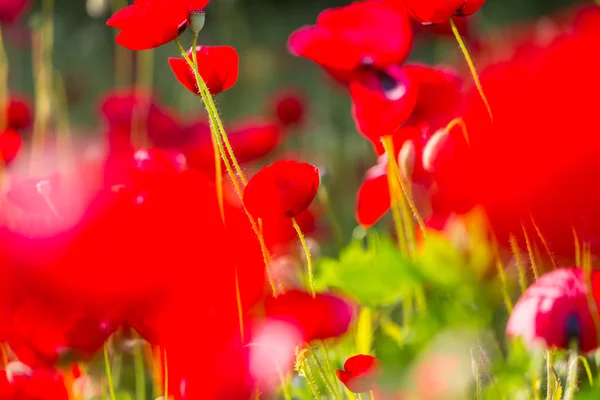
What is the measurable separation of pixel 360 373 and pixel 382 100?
0.11m

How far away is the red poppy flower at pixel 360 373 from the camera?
0.83 ft

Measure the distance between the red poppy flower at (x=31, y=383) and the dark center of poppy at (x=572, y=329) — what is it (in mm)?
252

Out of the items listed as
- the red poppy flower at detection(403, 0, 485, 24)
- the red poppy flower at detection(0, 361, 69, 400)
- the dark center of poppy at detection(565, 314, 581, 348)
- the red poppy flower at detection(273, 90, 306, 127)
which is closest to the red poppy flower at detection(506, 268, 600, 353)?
the dark center of poppy at detection(565, 314, 581, 348)

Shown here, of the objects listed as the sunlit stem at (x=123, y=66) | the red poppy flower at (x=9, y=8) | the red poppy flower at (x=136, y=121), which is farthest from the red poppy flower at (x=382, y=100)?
the sunlit stem at (x=123, y=66)

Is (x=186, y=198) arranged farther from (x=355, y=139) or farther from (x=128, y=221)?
(x=355, y=139)

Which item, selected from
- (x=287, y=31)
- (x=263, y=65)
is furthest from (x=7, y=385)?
(x=287, y=31)

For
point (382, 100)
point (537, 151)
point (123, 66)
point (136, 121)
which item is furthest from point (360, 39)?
point (123, 66)

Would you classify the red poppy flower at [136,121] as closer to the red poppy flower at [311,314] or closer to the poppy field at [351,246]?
the poppy field at [351,246]

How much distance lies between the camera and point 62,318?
35 cm

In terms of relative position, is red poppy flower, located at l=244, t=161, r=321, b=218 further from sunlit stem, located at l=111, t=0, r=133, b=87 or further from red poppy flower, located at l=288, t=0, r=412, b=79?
sunlit stem, located at l=111, t=0, r=133, b=87

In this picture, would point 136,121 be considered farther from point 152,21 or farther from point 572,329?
point 572,329

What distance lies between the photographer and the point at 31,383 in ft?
1.24

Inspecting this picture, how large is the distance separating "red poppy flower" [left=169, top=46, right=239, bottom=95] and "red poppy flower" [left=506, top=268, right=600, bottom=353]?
0.16 meters

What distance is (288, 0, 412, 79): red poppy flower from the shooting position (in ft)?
1.08
